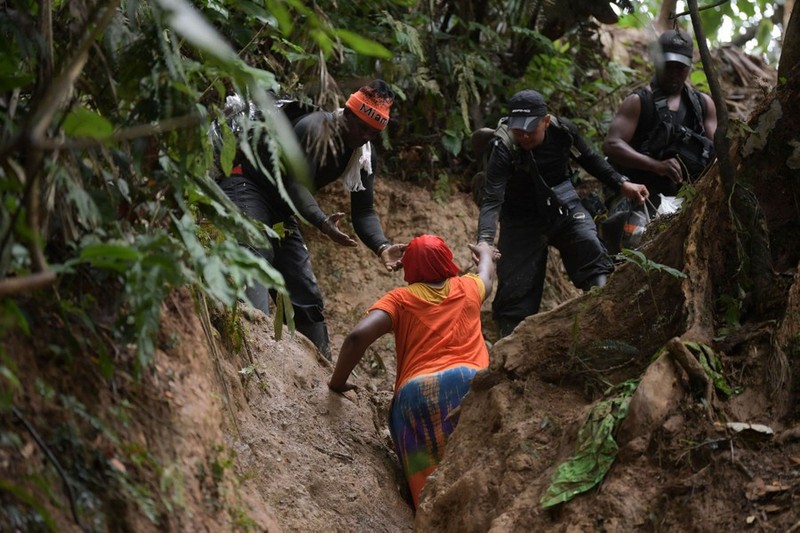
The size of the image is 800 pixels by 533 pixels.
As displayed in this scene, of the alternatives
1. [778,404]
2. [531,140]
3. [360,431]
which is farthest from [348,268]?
[778,404]

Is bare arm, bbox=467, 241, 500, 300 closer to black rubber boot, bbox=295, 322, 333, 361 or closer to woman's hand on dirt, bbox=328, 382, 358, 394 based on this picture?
woman's hand on dirt, bbox=328, 382, 358, 394

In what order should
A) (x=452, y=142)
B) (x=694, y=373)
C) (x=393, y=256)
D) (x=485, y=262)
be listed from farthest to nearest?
1. (x=452, y=142)
2. (x=393, y=256)
3. (x=485, y=262)
4. (x=694, y=373)

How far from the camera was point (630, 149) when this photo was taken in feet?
24.7

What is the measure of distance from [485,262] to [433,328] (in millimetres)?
1012

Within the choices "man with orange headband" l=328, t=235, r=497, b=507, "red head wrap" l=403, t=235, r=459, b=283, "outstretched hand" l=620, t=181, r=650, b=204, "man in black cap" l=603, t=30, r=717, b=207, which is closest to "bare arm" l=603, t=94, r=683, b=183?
"man in black cap" l=603, t=30, r=717, b=207

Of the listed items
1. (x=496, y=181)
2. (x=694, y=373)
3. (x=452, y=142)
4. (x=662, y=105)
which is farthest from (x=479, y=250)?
(x=452, y=142)

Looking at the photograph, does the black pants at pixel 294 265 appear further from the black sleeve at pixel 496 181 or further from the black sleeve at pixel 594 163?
the black sleeve at pixel 594 163

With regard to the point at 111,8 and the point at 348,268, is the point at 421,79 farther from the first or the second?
the point at 111,8

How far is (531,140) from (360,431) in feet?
8.49

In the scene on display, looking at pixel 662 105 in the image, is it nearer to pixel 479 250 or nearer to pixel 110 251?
pixel 479 250

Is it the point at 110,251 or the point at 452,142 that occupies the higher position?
the point at 110,251

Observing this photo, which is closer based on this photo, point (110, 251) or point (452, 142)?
point (110, 251)

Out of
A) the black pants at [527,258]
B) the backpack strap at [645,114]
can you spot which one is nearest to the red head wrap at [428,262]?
the black pants at [527,258]

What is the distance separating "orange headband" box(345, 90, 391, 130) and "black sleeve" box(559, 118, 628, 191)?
1453mm
